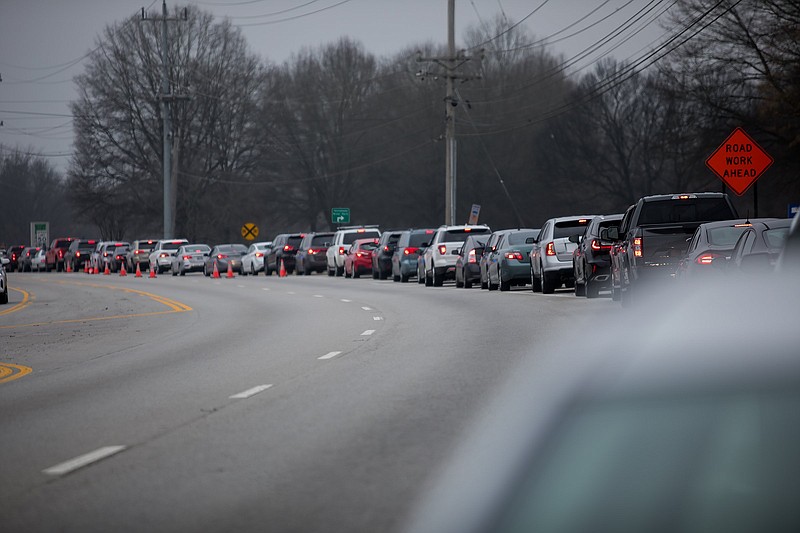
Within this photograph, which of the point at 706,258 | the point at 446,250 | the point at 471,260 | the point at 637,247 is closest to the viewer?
the point at 706,258

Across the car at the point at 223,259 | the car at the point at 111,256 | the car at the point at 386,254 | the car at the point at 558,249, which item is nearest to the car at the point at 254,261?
the car at the point at 223,259

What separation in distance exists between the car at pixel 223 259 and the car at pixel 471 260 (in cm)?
2581

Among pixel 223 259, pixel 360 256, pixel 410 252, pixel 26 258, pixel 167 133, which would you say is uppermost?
pixel 167 133

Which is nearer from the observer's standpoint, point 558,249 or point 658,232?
point 658,232

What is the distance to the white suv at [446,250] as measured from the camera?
135 ft

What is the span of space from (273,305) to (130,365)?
1578 centimetres

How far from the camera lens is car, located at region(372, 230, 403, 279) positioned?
5000cm

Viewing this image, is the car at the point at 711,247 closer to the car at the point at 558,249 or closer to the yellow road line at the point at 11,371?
the yellow road line at the point at 11,371

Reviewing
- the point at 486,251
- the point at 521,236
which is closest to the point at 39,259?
the point at 486,251

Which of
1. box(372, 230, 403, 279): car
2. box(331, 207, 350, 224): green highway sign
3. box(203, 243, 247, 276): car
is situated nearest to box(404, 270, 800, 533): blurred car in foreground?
box(372, 230, 403, 279): car

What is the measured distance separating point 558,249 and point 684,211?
710 cm

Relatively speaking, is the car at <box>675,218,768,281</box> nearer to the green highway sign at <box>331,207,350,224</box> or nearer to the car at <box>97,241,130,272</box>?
the green highway sign at <box>331,207,350,224</box>

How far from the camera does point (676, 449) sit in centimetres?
763

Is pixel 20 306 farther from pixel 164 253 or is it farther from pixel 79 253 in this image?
pixel 79 253
